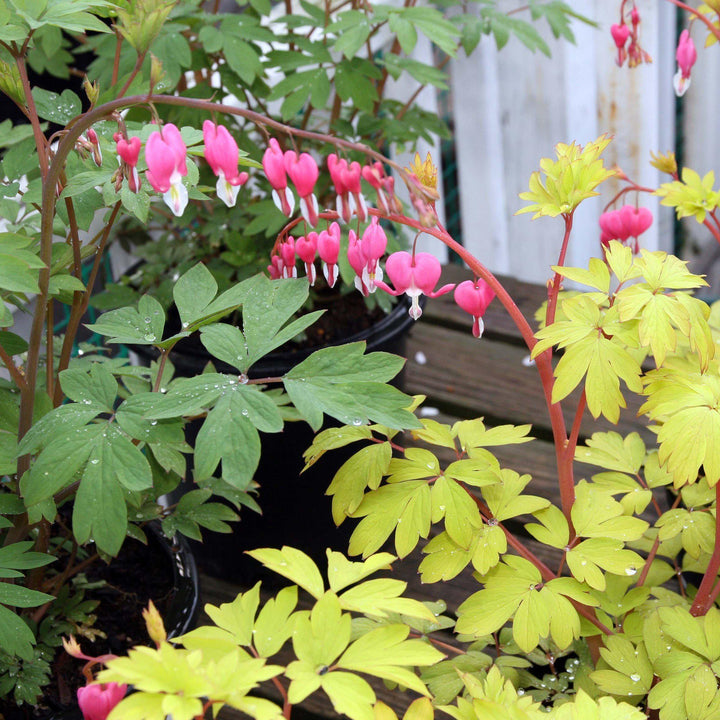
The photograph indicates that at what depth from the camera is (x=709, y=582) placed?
1.01 meters

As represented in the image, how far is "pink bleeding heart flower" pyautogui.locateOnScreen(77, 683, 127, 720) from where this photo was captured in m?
0.70

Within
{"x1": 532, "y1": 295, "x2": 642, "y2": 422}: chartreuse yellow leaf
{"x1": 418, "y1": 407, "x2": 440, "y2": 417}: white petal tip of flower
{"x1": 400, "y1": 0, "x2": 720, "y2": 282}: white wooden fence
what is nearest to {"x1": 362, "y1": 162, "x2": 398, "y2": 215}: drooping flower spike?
{"x1": 532, "y1": 295, "x2": 642, "y2": 422}: chartreuse yellow leaf

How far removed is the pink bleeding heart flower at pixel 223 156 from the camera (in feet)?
2.54

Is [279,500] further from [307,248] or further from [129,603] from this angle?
[307,248]

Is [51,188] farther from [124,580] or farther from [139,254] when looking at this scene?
[139,254]

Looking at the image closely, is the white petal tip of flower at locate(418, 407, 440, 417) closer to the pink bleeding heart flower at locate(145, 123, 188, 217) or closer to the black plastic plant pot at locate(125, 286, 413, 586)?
the black plastic plant pot at locate(125, 286, 413, 586)

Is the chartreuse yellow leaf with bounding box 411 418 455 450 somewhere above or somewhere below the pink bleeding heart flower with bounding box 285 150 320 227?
below

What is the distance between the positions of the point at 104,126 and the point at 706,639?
0.86 meters

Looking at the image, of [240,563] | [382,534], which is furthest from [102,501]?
[240,563]

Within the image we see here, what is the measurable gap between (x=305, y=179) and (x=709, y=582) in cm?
63

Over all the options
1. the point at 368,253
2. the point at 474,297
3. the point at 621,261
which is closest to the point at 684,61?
the point at 621,261

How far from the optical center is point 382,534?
95 centimetres

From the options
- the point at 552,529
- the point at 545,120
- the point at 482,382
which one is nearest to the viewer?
the point at 552,529

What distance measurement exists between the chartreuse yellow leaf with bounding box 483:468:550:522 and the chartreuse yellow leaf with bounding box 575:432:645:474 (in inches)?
5.6
